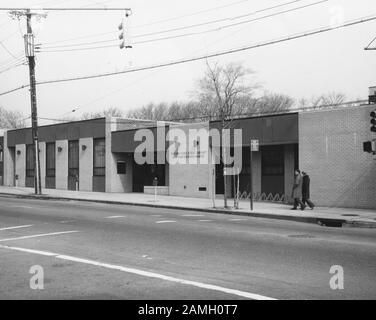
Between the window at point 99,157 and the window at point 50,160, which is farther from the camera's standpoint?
the window at point 50,160

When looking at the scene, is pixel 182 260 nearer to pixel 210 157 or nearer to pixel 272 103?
pixel 210 157

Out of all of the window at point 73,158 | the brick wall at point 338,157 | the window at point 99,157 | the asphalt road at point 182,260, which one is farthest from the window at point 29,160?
the asphalt road at point 182,260

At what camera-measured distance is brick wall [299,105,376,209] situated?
22.8 m

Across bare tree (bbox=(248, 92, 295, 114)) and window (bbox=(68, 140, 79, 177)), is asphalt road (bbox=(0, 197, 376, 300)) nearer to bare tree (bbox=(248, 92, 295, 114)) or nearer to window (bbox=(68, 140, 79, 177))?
window (bbox=(68, 140, 79, 177))

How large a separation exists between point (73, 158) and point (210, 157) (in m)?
13.5

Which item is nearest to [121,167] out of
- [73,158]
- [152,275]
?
[73,158]

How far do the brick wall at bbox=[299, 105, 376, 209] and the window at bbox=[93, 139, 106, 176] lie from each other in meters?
15.5

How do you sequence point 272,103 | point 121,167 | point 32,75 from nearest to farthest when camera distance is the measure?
point 32,75 < point 121,167 < point 272,103

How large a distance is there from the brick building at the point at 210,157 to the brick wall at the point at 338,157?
41 millimetres

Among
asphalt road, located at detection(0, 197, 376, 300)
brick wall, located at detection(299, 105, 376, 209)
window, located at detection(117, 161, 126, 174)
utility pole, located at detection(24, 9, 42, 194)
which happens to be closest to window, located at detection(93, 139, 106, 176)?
window, located at detection(117, 161, 126, 174)

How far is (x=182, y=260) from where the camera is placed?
1010 centimetres

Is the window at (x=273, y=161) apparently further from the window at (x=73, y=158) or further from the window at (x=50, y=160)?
the window at (x=50, y=160)

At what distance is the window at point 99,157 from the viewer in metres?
36.0
